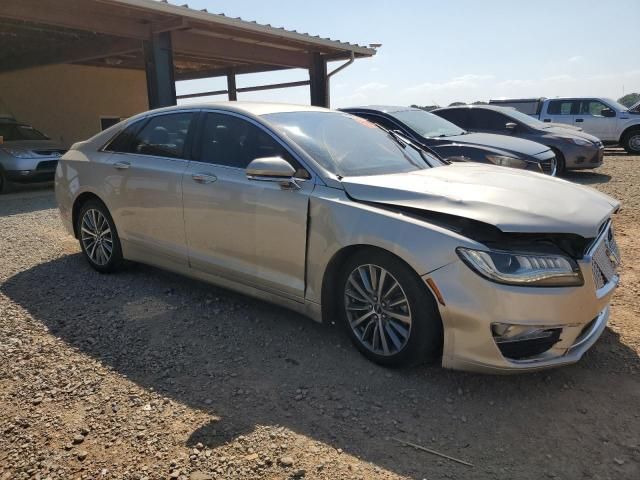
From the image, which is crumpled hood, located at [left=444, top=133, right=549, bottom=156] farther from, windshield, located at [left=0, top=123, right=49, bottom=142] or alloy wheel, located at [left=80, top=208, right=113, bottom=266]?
windshield, located at [left=0, top=123, right=49, bottom=142]

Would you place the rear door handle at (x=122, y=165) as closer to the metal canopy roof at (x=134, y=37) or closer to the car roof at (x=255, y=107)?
the car roof at (x=255, y=107)

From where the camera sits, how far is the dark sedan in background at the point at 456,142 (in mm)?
7383

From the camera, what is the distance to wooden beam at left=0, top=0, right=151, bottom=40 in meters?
9.13

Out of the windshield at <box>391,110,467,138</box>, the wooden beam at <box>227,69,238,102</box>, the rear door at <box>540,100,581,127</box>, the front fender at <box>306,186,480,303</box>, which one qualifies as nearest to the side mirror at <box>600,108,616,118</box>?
the rear door at <box>540,100,581,127</box>

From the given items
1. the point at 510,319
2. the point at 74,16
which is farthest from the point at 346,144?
the point at 74,16

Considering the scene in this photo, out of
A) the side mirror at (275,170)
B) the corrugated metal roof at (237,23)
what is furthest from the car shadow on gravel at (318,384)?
the corrugated metal roof at (237,23)

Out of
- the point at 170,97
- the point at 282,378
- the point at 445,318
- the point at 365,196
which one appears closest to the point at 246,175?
the point at 365,196

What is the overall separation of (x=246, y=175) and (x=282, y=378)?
1392 mm

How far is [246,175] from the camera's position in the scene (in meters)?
3.64

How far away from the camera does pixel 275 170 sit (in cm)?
332

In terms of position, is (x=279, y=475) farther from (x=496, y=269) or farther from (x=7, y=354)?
(x=7, y=354)

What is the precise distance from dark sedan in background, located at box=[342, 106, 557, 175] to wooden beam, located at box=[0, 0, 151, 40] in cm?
529

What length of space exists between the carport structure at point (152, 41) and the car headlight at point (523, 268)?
27.9 ft

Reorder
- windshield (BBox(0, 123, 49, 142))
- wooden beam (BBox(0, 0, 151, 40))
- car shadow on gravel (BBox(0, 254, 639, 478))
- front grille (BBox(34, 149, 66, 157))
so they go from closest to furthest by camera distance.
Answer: car shadow on gravel (BBox(0, 254, 639, 478))
wooden beam (BBox(0, 0, 151, 40))
front grille (BBox(34, 149, 66, 157))
windshield (BBox(0, 123, 49, 142))
